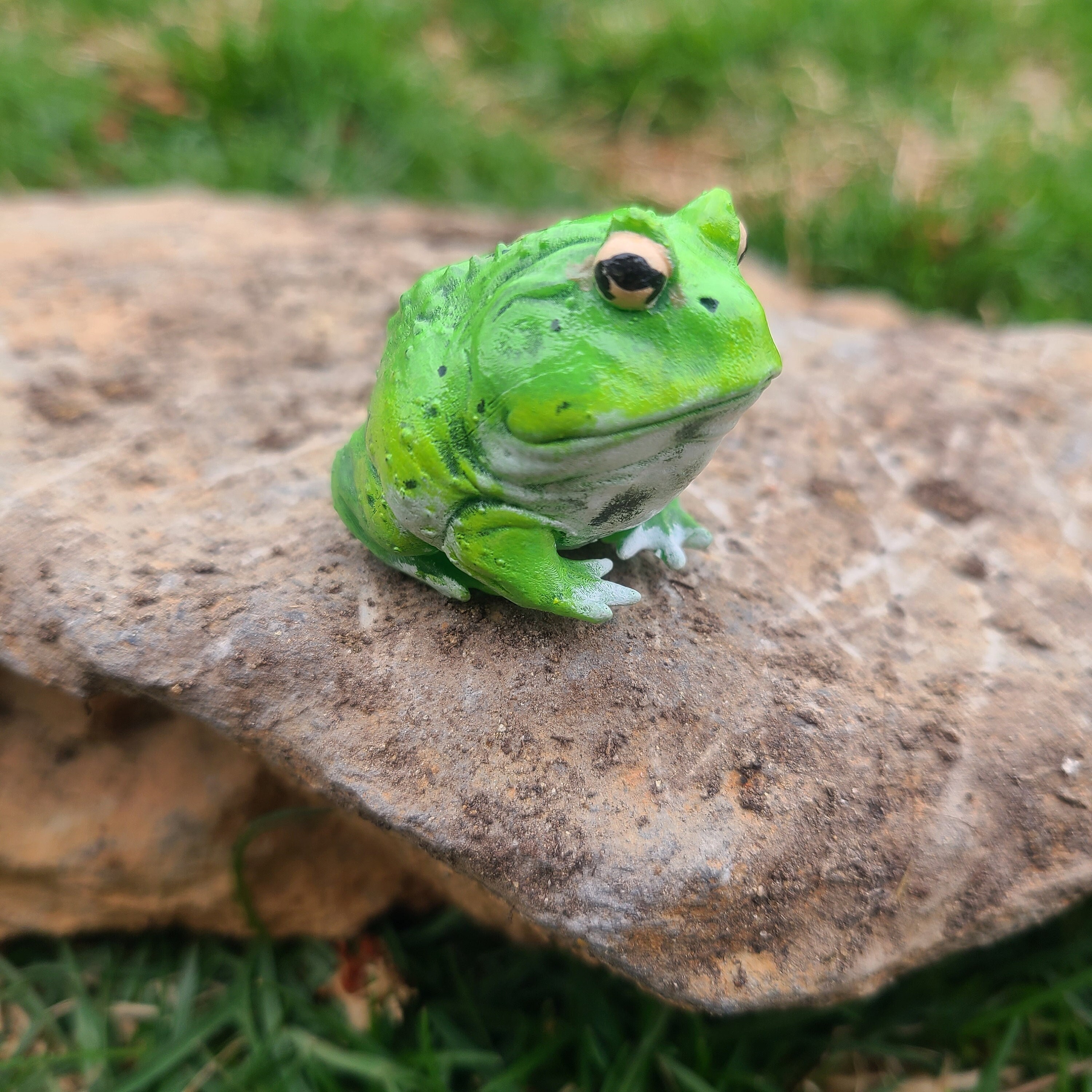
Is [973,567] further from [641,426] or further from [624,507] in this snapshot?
[641,426]

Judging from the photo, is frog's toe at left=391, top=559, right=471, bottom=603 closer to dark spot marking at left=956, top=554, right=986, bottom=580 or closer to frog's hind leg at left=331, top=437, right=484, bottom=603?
frog's hind leg at left=331, top=437, right=484, bottom=603

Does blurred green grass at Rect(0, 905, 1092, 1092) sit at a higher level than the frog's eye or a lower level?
lower

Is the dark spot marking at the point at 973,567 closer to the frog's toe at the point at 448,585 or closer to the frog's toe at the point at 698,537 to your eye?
the frog's toe at the point at 698,537

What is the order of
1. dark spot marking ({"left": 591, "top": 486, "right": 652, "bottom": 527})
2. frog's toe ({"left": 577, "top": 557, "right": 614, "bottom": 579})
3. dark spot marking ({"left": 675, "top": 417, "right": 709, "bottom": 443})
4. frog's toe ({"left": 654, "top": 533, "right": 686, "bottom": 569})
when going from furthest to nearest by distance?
frog's toe ({"left": 654, "top": 533, "right": 686, "bottom": 569}) < frog's toe ({"left": 577, "top": 557, "right": 614, "bottom": 579}) < dark spot marking ({"left": 591, "top": 486, "right": 652, "bottom": 527}) < dark spot marking ({"left": 675, "top": 417, "right": 709, "bottom": 443})

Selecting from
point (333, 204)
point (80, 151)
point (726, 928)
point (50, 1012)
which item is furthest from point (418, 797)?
point (80, 151)

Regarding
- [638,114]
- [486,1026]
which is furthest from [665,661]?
[638,114]

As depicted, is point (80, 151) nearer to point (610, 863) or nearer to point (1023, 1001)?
point (610, 863)

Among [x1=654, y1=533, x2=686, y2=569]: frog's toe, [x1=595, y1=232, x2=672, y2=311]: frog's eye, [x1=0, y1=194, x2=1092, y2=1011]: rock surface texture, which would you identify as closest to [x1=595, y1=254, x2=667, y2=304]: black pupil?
[x1=595, y1=232, x2=672, y2=311]: frog's eye
